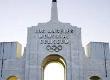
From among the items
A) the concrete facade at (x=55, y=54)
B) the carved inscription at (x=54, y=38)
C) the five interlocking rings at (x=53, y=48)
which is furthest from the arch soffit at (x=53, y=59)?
the carved inscription at (x=54, y=38)

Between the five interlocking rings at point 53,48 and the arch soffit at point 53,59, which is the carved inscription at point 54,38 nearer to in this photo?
the five interlocking rings at point 53,48

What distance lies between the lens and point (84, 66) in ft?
130

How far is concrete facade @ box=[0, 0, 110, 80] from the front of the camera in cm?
3862

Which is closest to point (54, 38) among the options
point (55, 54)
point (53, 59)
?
point (55, 54)

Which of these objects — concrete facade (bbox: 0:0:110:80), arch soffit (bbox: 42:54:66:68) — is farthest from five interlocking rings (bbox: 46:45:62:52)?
arch soffit (bbox: 42:54:66:68)

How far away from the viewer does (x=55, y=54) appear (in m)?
39.1

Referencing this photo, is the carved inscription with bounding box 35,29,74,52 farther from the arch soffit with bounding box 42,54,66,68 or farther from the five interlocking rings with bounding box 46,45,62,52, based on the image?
the arch soffit with bounding box 42,54,66,68

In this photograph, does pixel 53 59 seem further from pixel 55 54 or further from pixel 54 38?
pixel 54 38

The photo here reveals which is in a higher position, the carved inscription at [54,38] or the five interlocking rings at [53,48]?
the carved inscription at [54,38]

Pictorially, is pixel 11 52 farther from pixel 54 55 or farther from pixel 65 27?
pixel 65 27

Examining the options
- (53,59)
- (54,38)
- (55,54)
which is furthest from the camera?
(53,59)

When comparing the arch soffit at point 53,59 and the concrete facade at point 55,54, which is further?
the arch soffit at point 53,59

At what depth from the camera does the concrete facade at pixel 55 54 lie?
38.6m

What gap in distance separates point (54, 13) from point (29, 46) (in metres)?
6.70
